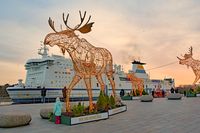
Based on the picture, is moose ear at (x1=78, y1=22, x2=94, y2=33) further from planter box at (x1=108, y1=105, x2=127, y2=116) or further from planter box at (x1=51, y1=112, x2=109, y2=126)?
planter box at (x1=108, y1=105, x2=127, y2=116)

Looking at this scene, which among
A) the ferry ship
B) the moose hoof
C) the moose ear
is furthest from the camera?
the ferry ship

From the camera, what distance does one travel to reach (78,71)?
11586 mm

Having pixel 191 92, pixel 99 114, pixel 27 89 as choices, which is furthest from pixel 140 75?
pixel 99 114

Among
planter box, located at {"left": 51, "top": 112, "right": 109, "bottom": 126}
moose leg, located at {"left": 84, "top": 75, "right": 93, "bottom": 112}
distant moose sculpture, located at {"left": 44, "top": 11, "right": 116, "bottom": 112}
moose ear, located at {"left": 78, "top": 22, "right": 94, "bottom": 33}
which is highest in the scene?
moose ear, located at {"left": 78, "top": 22, "right": 94, "bottom": 33}

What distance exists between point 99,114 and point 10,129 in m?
3.80

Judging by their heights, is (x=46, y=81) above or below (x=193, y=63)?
below

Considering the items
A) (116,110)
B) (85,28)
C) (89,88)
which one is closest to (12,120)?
(89,88)

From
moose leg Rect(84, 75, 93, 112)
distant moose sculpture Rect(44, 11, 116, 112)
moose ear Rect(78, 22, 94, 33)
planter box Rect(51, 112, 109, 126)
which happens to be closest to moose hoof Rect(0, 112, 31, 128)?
planter box Rect(51, 112, 109, 126)

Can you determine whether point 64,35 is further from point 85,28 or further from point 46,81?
point 46,81

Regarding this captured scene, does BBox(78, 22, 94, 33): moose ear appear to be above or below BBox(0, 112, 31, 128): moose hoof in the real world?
above

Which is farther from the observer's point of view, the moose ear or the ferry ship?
the ferry ship

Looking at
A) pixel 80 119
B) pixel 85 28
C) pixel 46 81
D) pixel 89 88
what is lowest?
pixel 80 119

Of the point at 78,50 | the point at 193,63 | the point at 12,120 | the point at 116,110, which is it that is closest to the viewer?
the point at 12,120

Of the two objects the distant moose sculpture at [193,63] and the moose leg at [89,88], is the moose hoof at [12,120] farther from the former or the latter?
the distant moose sculpture at [193,63]
